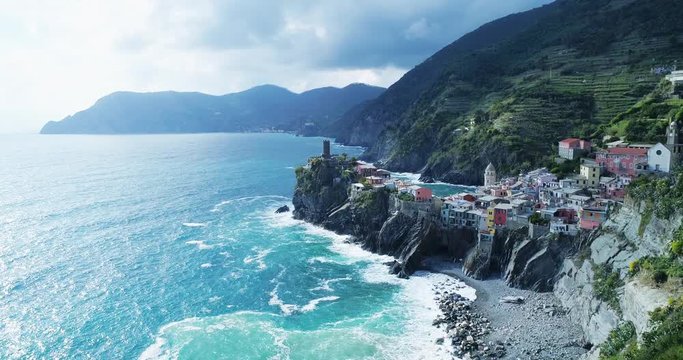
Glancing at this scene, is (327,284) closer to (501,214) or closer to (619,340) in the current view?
(501,214)

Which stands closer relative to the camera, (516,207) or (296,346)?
(296,346)

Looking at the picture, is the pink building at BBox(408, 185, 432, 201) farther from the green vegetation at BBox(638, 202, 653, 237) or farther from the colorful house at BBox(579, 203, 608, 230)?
the green vegetation at BBox(638, 202, 653, 237)

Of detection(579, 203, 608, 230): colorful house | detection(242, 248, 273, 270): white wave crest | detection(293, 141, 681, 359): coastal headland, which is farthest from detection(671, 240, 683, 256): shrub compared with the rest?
detection(242, 248, 273, 270): white wave crest

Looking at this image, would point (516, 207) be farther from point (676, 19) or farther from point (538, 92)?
point (676, 19)

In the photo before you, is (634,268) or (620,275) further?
(620,275)

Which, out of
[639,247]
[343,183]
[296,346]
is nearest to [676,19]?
[343,183]

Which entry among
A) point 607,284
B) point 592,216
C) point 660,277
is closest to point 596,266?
point 607,284

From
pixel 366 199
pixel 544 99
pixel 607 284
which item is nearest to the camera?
pixel 607 284
